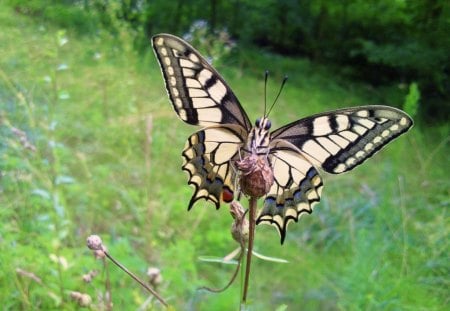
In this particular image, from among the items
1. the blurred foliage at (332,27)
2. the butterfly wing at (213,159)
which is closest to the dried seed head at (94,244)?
the butterfly wing at (213,159)

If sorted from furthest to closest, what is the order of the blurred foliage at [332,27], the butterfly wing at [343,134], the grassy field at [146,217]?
the blurred foliage at [332,27], the grassy field at [146,217], the butterfly wing at [343,134]

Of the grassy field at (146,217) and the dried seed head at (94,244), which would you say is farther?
the grassy field at (146,217)

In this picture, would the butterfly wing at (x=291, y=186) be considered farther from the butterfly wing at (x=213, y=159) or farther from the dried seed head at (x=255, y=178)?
the dried seed head at (x=255, y=178)

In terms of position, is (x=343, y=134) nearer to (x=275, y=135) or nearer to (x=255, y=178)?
(x=275, y=135)

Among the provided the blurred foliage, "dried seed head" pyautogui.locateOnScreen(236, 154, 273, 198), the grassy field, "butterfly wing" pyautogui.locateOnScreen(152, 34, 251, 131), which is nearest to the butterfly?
"butterfly wing" pyautogui.locateOnScreen(152, 34, 251, 131)

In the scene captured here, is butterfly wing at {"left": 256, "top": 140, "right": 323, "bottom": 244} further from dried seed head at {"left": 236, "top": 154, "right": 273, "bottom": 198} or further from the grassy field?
dried seed head at {"left": 236, "top": 154, "right": 273, "bottom": 198}

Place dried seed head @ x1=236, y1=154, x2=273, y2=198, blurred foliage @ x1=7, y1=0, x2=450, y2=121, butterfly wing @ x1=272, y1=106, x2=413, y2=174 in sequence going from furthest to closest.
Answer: blurred foliage @ x1=7, y1=0, x2=450, y2=121 → butterfly wing @ x1=272, y1=106, x2=413, y2=174 → dried seed head @ x1=236, y1=154, x2=273, y2=198

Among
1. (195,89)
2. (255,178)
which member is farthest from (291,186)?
(255,178)
